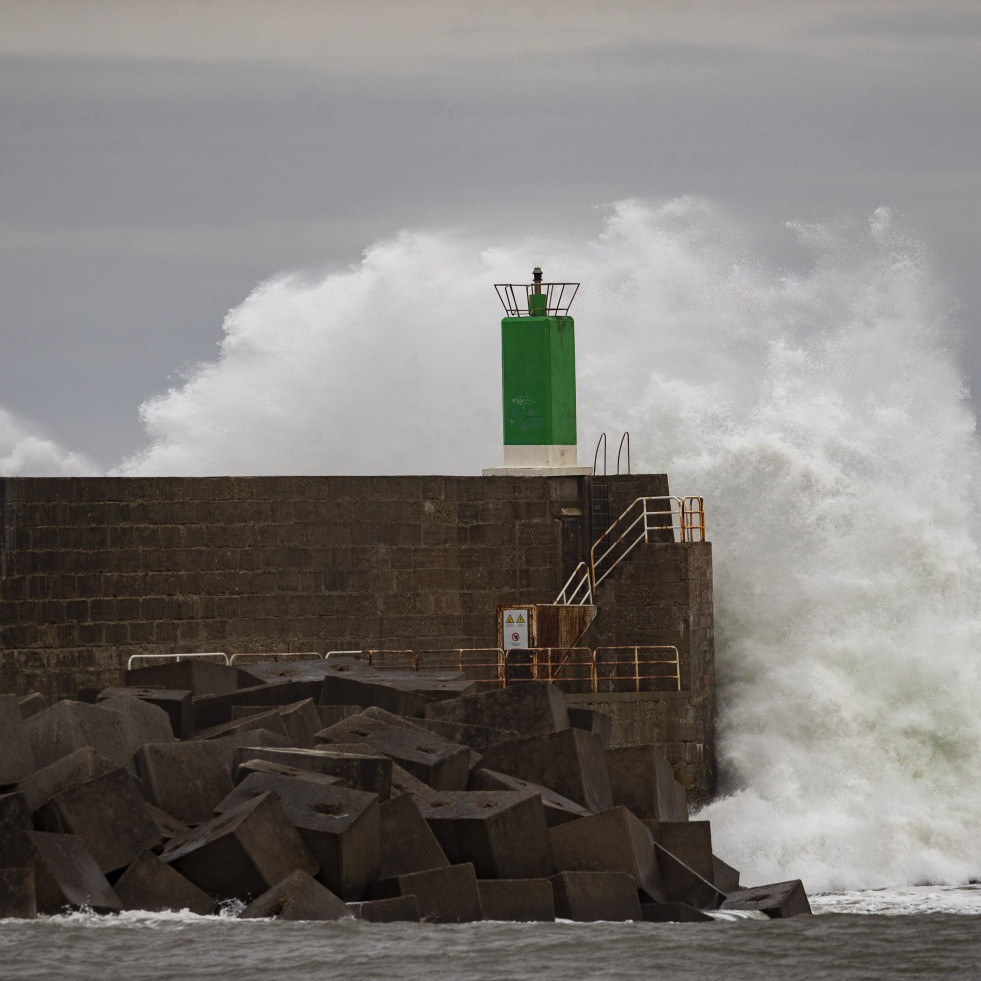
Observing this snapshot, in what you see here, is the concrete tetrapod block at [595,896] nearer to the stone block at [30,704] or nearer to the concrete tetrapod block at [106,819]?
the concrete tetrapod block at [106,819]

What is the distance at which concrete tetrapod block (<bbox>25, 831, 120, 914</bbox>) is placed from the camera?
9.91 m

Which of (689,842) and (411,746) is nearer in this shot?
(411,746)

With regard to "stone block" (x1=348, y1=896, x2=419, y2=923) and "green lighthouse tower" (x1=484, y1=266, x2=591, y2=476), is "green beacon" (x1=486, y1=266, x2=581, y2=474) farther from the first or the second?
"stone block" (x1=348, y1=896, x2=419, y2=923)

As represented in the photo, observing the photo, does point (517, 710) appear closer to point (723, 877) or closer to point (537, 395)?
point (723, 877)

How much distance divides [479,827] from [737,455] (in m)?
9.83

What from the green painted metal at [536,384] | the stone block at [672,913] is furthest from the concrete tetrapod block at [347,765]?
the green painted metal at [536,384]

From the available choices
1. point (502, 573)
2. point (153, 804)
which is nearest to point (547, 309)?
point (502, 573)

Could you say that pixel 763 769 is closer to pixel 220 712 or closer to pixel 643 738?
pixel 643 738

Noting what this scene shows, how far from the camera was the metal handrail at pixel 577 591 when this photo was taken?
17.1 metres

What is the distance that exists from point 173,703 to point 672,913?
378cm

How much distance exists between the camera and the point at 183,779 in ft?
36.8

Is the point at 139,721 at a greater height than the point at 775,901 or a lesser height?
greater

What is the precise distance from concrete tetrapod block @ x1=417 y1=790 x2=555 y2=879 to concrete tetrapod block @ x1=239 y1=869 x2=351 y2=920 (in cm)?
104

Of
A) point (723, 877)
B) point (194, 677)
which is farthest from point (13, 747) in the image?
point (723, 877)
